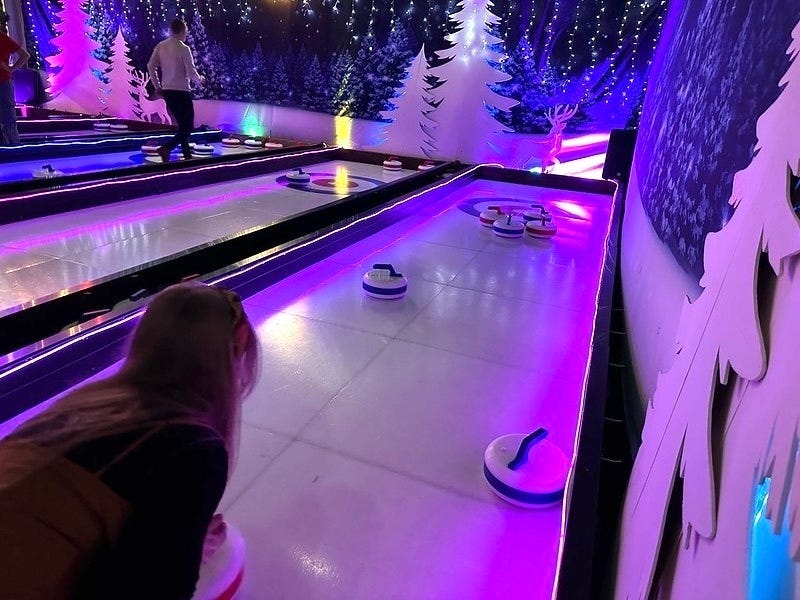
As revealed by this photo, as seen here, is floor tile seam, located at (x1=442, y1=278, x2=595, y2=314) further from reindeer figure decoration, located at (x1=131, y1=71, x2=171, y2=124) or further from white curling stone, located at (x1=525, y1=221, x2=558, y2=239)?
reindeer figure decoration, located at (x1=131, y1=71, x2=171, y2=124)

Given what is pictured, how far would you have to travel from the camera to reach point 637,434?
1.48 metres

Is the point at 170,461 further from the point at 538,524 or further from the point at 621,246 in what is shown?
the point at 621,246

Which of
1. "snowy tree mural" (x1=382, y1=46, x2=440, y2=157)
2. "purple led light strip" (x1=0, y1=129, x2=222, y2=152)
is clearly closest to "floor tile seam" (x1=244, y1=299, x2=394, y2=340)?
"purple led light strip" (x1=0, y1=129, x2=222, y2=152)

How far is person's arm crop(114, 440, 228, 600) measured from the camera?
68cm

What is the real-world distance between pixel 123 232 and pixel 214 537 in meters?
2.63

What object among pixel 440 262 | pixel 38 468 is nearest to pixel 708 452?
pixel 38 468

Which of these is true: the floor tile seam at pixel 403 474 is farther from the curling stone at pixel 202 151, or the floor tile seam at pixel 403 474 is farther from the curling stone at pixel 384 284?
the curling stone at pixel 202 151

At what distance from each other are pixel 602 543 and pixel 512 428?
51cm

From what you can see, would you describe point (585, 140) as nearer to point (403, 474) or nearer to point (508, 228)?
point (508, 228)

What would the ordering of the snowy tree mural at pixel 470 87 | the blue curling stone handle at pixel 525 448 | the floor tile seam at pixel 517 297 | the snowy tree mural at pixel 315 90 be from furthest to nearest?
the snowy tree mural at pixel 315 90 → the snowy tree mural at pixel 470 87 → the floor tile seam at pixel 517 297 → the blue curling stone handle at pixel 525 448

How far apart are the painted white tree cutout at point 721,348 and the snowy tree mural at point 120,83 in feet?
Answer: 29.3

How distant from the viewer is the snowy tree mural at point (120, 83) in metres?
7.95

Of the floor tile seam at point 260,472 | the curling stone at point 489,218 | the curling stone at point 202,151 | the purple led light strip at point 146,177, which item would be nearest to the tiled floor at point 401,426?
the floor tile seam at point 260,472

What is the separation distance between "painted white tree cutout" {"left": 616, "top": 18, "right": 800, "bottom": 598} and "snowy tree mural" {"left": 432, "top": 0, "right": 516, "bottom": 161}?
6009 millimetres
